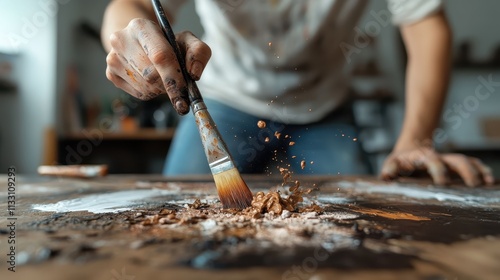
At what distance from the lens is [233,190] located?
0.70 metres

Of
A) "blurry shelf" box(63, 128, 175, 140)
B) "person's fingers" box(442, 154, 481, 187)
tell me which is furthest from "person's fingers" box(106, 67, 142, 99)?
"blurry shelf" box(63, 128, 175, 140)

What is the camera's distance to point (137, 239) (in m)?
0.49

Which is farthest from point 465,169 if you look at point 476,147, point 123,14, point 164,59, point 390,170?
point 476,147

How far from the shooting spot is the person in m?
1.33

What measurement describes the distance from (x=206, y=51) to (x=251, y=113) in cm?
67

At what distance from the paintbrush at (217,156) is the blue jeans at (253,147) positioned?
1.74 feet

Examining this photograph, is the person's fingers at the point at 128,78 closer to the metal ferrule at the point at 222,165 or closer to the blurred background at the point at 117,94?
the metal ferrule at the point at 222,165

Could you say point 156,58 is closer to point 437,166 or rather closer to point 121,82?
point 121,82

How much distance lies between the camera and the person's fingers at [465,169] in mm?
1131

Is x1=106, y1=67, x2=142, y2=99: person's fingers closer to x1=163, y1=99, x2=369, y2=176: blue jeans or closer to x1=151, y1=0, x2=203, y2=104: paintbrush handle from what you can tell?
x1=151, y1=0, x2=203, y2=104: paintbrush handle

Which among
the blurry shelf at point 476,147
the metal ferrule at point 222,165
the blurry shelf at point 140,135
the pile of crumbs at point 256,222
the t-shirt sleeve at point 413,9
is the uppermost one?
the t-shirt sleeve at point 413,9

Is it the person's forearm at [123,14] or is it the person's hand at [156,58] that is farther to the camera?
the person's forearm at [123,14]

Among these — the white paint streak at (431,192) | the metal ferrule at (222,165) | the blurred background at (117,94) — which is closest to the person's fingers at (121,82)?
the metal ferrule at (222,165)

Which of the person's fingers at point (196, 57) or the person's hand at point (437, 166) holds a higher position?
the person's fingers at point (196, 57)
